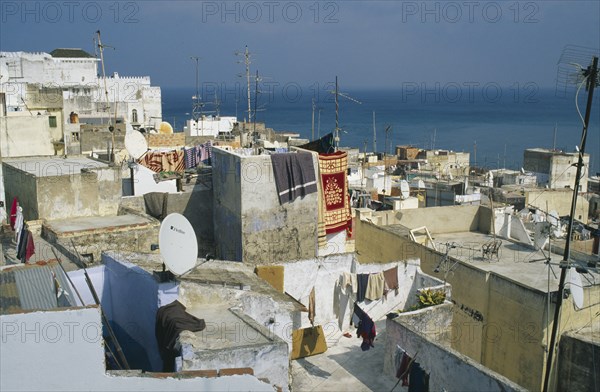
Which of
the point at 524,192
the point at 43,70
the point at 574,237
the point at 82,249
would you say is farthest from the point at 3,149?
the point at 43,70

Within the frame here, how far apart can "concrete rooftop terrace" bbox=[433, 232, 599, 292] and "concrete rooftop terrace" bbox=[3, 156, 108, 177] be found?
1042 cm

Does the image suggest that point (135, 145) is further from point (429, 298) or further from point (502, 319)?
point (502, 319)

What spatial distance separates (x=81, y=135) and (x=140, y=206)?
12695 millimetres

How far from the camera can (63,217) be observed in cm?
1572

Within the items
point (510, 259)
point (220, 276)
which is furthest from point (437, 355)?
point (510, 259)

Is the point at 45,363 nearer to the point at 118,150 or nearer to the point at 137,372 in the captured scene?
the point at 137,372

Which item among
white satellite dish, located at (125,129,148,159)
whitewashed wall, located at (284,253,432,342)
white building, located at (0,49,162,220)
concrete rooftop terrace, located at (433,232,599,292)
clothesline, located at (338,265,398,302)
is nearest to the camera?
whitewashed wall, located at (284,253,432,342)

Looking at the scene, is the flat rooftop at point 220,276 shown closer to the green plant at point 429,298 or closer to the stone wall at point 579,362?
the green plant at point 429,298

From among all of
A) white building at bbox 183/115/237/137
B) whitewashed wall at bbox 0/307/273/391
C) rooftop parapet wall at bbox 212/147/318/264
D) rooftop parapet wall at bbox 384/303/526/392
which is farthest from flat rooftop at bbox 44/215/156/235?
white building at bbox 183/115/237/137

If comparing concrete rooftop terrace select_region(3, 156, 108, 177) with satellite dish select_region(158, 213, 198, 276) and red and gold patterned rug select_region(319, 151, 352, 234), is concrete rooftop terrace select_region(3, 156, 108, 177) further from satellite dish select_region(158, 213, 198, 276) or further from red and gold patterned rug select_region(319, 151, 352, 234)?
satellite dish select_region(158, 213, 198, 276)

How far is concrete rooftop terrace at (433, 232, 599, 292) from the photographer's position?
1564cm

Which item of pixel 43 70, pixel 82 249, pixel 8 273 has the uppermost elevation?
pixel 43 70

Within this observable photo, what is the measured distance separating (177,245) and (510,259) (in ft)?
37.7

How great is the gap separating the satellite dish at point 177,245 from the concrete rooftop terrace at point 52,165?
7.86 metres
